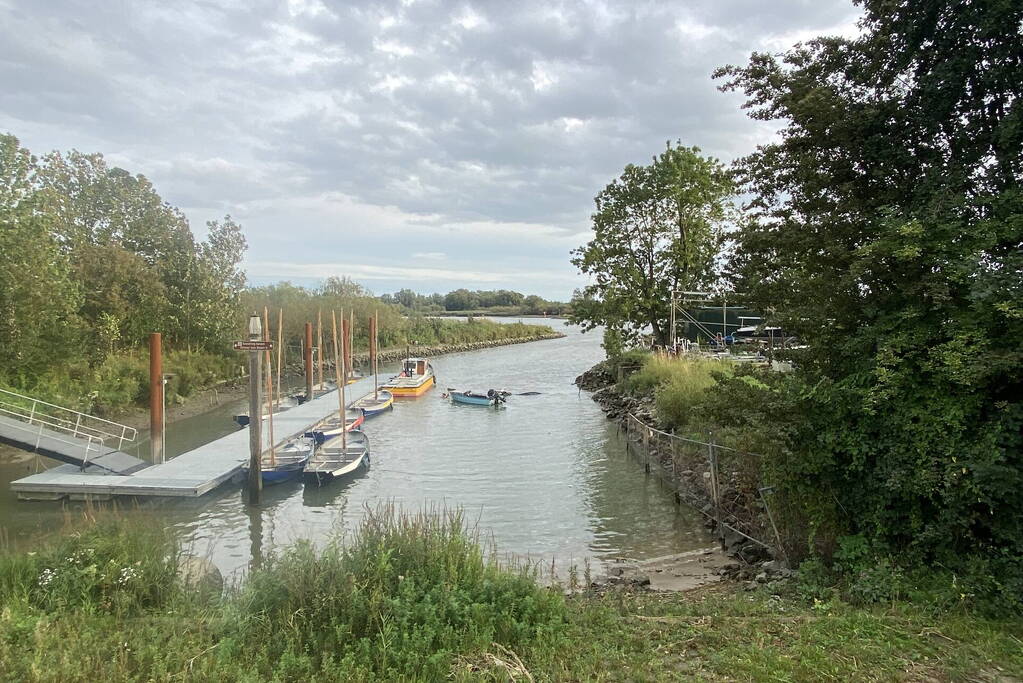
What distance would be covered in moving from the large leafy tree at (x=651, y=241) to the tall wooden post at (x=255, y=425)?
72.9ft

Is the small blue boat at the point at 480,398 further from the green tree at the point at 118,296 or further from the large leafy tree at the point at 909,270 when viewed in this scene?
the large leafy tree at the point at 909,270

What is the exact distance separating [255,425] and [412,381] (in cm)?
2187

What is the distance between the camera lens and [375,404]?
30250 millimetres

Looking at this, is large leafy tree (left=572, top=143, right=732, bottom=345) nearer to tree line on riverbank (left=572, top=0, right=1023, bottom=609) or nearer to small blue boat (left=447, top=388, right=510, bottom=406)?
A: small blue boat (left=447, top=388, right=510, bottom=406)

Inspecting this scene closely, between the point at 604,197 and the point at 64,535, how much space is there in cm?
3218

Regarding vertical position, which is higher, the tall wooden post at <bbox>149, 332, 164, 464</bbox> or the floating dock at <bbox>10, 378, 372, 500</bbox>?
the tall wooden post at <bbox>149, 332, 164, 464</bbox>

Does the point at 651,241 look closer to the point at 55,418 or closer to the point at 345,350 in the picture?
the point at 345,350

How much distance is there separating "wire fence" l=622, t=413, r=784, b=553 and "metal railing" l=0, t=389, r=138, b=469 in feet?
42.7

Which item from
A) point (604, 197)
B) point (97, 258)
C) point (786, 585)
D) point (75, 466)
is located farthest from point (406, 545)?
point (604, 197)

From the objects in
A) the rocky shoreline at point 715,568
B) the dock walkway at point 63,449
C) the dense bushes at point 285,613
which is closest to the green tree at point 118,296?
the dock walkway at point 63,449

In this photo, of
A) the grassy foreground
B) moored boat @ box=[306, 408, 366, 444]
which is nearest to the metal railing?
moored boat @ box=[306, 408, 366, 444]

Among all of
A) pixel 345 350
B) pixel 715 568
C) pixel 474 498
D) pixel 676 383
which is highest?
pixel 345 350

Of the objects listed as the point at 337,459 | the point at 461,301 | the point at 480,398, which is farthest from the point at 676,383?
the point at 461,301

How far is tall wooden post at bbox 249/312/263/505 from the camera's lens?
1510cm
